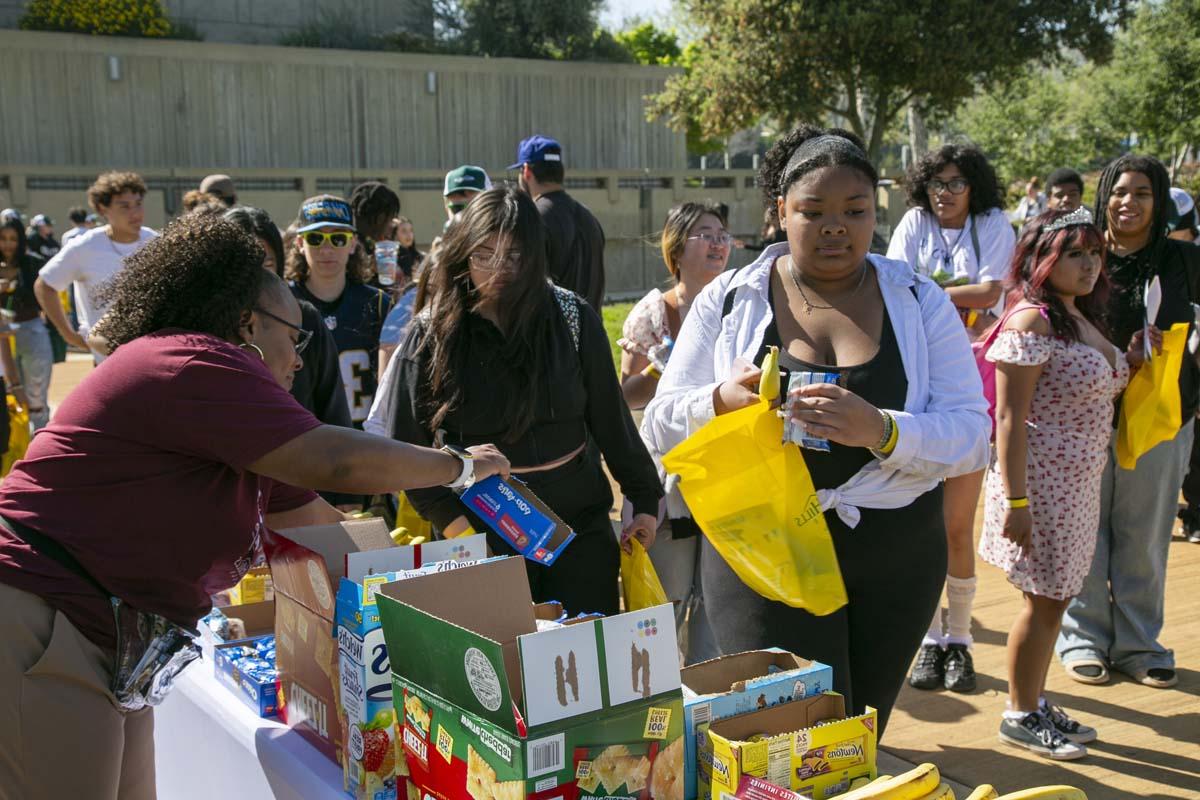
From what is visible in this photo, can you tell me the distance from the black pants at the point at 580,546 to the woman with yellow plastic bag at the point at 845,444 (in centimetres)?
59

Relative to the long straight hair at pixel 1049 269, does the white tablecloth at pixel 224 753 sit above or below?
below

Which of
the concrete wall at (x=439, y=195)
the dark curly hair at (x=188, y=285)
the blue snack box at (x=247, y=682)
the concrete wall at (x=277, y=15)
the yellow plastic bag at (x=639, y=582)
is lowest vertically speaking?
the blue snack box at (x=247, y=682)

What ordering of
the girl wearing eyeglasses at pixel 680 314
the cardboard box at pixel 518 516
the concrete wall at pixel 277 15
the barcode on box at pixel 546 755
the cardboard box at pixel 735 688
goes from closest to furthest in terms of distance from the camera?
the barcode on box at pixel 546 755 < the cardboard box at pixel 735 688 < the cardboard box at pixel 518 516 < the girl wearing eyeglasses at pixel 680 314 < the concrete wall at pixel 277 15

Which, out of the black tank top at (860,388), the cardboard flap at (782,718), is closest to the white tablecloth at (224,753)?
the cardboard flap at (782,718)

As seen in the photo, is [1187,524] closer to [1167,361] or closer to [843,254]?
[1167,361]

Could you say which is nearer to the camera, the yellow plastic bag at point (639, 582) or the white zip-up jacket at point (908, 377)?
the white zip-up jacket at point (908, 377)

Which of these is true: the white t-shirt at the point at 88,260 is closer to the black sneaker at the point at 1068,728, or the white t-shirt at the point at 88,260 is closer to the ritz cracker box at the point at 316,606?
the ritz cracker box at the point at 316,606

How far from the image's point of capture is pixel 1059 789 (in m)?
1.76

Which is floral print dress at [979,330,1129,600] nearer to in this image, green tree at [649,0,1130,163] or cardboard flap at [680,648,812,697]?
cardboard flap at [680,648,812,697]

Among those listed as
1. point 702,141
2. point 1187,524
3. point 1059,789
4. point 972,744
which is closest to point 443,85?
point 702,141

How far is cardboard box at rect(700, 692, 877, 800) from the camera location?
178 cm

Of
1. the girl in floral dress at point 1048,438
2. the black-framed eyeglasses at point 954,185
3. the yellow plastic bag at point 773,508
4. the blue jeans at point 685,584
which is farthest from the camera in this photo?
the black-framed eyeglasses at point 954,185

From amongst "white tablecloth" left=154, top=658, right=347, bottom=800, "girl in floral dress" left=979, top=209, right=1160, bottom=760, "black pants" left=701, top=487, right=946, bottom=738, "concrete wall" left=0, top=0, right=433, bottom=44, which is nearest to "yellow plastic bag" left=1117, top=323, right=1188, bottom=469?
"girl in floral dress" left=979, top=209, right=1160, bottom=760

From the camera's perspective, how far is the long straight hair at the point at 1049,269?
3.79 metres
